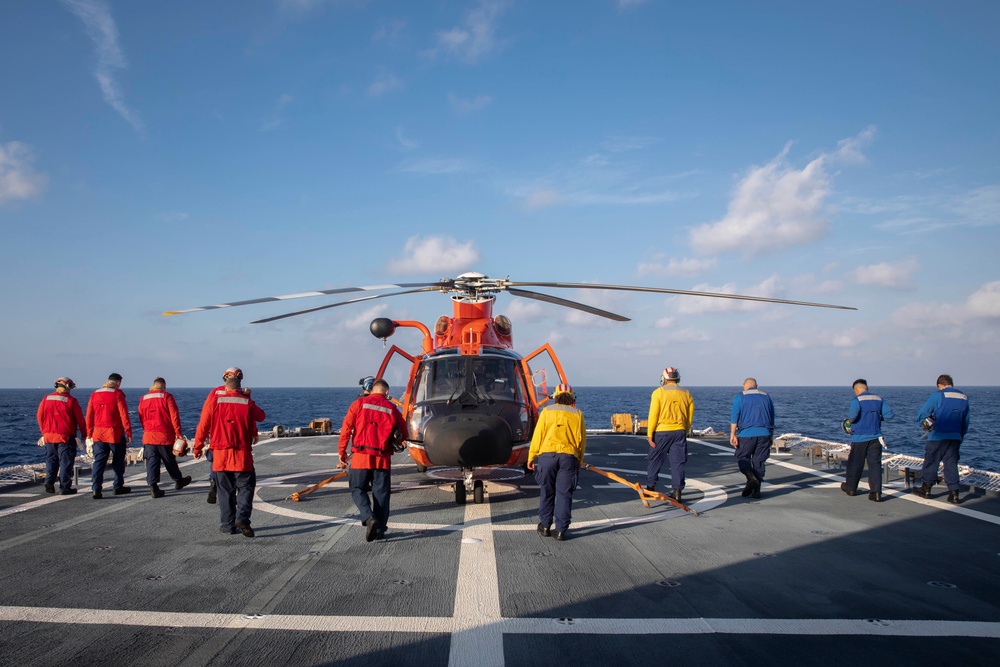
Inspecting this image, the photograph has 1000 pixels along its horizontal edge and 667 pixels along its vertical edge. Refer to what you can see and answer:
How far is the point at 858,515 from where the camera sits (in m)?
8.80

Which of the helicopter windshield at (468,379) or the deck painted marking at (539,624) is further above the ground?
the helicopter windshield at (468,379)

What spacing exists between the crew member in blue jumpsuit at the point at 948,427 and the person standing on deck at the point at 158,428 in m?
11.3

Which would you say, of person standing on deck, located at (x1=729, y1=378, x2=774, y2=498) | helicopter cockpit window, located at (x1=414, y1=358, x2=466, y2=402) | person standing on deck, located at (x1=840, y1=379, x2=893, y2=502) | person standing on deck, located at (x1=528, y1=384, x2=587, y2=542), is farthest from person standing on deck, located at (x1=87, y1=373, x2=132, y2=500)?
person standing on deck, located at (x1=840, y1=379, x2=893, y2=502)

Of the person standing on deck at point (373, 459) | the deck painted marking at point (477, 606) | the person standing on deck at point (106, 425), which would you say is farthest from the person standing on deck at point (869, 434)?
the person standing on deck at point (106, 425)

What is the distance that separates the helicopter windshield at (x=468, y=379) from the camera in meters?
10.3

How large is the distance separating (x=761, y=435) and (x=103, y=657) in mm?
8779

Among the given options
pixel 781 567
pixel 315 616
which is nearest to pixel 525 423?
pixel 781 567

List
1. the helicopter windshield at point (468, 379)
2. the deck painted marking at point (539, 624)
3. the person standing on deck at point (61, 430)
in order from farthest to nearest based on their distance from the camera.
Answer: the helicopter windshield at point (468, 379) < the person standing on deck at point (61, 430) < the deck painted marking at point (539, 624)

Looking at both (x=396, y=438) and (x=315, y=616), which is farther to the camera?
(x=396, y=438)

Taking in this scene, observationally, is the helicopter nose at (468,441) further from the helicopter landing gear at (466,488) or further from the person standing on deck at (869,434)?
the person standing on deck at (869,434)

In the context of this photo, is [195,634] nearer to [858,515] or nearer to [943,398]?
[858,515]

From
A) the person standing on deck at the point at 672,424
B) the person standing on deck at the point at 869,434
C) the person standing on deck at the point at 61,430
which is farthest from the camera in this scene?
the person standing on deck at the point at 61,430

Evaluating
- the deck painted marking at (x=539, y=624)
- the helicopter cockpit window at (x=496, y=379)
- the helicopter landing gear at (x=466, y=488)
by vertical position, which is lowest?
the deck painted marking at (x=539, y=624)

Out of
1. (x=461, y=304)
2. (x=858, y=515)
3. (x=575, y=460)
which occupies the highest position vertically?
(x=461, y=304)
